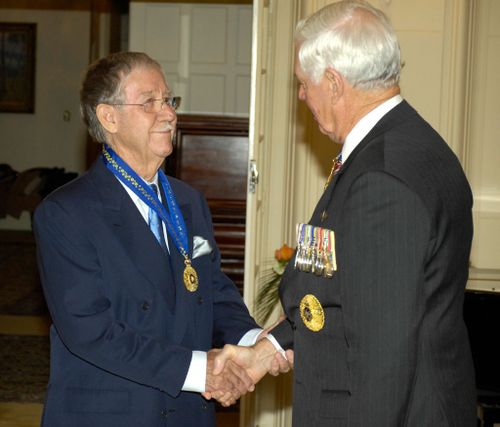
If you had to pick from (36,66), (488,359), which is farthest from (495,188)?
(36,66)

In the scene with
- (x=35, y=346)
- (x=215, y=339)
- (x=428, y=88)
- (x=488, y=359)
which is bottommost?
(x=35, y=346)

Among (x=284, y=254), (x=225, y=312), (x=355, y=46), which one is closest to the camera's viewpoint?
(x=355, y=46)

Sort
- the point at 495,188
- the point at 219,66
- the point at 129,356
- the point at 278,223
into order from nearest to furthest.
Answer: the point at 129,356 → the point at 495,188 → the point at 278,223 → the point at 219,66

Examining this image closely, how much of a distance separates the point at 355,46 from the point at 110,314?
3.50ft

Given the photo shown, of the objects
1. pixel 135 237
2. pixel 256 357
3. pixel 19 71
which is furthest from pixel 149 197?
pixel 19 71

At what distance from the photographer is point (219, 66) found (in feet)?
34.4

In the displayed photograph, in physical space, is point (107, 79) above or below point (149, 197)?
above

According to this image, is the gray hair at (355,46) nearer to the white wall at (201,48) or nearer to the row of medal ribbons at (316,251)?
the row of medal ribbons at (316,251)

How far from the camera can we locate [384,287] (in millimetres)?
2016

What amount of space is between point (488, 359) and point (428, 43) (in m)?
2.05

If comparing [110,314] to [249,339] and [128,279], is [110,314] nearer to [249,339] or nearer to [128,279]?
[128,279]

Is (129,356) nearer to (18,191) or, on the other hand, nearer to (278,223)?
(278,223)

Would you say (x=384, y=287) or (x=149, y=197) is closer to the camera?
(x=384, y=287)

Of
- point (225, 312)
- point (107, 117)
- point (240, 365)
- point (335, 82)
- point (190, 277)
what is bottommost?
point (240, 365)
